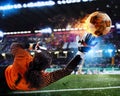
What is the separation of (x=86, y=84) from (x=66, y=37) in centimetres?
110

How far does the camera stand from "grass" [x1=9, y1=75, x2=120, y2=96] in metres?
4.71

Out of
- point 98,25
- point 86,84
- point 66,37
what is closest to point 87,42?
point 98,25

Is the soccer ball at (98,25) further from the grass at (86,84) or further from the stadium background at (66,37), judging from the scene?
the grass at (86,84)

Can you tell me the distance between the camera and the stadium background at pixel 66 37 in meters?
4.91

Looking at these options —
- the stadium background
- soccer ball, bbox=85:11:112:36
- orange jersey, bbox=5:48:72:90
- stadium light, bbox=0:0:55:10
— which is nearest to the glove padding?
soccer ball, bbox=85:11:112:36

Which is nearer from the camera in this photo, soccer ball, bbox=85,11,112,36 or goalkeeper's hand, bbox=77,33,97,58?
goalkeeper's hand, bbox=77,33,97,58

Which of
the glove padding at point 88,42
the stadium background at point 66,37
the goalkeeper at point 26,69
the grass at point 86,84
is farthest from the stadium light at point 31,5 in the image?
the glove padding at point 88,42

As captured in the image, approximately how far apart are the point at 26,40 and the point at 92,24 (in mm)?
1673

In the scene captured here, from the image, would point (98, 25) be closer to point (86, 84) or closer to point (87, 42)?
point (87, 42)

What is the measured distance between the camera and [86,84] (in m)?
5.32

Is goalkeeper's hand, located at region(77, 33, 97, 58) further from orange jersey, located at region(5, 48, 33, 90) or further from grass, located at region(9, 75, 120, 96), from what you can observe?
grass, located at region(9, 75, 120, 96)

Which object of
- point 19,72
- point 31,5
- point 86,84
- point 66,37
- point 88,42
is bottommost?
point 86,84

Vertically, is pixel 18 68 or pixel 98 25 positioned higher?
pixel 98 25

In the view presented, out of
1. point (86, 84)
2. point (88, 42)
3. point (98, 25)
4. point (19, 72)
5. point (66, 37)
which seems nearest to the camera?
point (88, 42)
